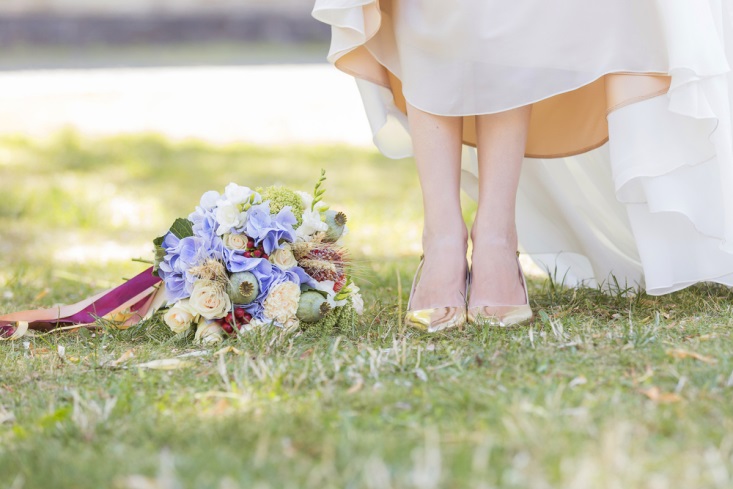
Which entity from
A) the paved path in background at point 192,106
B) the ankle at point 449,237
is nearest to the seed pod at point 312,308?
the ankle at point 449,237

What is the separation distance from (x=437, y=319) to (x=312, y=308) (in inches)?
10.1

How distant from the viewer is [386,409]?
1.39 meters

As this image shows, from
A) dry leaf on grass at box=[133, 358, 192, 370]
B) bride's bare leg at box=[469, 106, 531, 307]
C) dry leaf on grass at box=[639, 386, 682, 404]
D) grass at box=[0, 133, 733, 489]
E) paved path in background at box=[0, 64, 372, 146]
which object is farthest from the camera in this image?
paved path in background at box=[0, 64, 372, 146]

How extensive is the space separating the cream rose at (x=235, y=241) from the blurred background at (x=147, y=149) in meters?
0.66

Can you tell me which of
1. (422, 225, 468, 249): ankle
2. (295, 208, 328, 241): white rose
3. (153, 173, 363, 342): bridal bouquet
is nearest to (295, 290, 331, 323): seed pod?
(153, 173, 363, 342): bridal bouquet

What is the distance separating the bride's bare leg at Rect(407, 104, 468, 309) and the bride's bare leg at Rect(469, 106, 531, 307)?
0.04 m

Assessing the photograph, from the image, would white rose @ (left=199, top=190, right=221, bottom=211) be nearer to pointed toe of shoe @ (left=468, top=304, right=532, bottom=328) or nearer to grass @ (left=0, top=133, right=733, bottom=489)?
grass @ (left=0, top=133, right=733, bottom=489)

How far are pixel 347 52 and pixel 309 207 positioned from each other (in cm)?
35

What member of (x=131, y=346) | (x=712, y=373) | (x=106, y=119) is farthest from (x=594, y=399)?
(x=106, y=119)

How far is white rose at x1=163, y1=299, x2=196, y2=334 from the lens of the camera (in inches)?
76.7

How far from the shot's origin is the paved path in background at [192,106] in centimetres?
602

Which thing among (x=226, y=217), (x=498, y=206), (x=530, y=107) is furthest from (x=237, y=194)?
(x=530, y=107)

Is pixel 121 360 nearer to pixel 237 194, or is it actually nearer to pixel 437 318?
pixel 237 194

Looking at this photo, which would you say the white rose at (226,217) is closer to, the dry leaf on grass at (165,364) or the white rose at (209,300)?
the white rose at (209,300)
